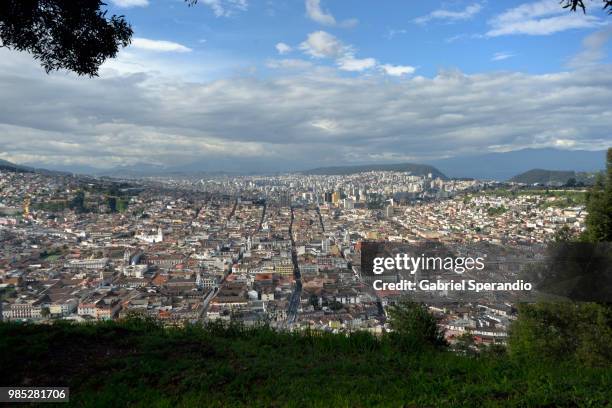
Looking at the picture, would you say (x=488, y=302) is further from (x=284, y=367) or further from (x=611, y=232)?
(x=284, y=367)

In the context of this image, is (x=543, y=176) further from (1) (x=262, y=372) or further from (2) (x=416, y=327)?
(1) (x=262, y=372)

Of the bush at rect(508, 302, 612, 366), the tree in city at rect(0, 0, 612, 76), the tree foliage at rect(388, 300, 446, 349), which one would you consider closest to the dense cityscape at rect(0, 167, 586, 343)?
the bush at rect(508, 302, 612, 366)

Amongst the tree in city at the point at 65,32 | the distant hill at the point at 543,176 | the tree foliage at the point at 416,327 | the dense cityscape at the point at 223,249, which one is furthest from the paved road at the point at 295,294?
the distant hill at the point at 543,176

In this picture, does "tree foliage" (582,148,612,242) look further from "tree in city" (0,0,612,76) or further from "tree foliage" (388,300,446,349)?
"tree in city" (0,0,612,76)

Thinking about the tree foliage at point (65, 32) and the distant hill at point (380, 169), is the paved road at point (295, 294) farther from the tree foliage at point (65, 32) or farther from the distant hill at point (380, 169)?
the distant hill at point (380, 169)

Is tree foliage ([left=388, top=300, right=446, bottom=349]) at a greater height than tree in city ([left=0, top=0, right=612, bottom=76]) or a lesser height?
lesser

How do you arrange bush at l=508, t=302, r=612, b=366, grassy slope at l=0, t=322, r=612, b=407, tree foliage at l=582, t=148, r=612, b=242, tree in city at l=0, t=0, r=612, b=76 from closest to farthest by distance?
grassy slope at l=0, t=322, r=612, b=407
tree in city at l=0, t=0, r=612, b=76
bush at l=508, t=302, r=612, b=366
tree foliage at l=582, t=148, r=612, b=242

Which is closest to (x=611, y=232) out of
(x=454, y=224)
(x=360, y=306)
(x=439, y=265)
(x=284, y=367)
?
(x=439, y=265)
